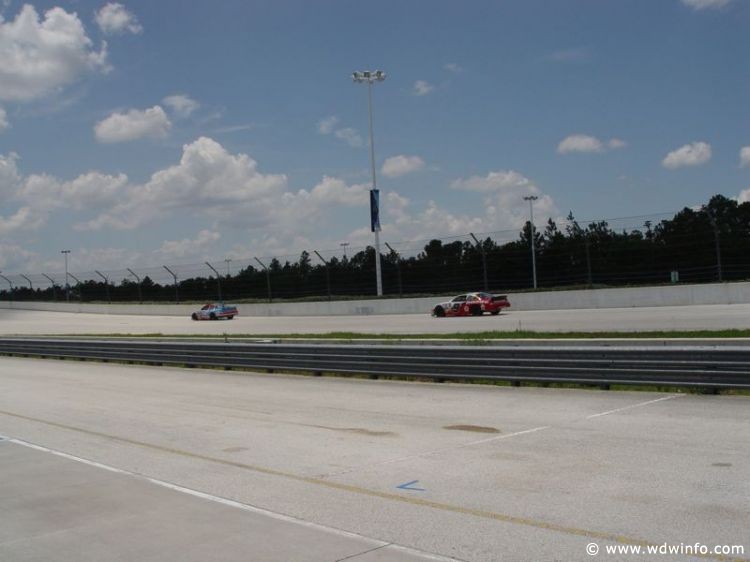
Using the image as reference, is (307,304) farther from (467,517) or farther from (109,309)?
(467,517)

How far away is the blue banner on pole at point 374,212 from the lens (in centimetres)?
4702

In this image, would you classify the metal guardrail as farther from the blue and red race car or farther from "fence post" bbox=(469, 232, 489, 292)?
the blue and red race car

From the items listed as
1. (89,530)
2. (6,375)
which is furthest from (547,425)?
(6,375)

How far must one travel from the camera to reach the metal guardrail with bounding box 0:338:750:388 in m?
11.6

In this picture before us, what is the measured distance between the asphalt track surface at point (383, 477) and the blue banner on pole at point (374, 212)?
3372 cm

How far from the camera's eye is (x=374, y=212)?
156 ft

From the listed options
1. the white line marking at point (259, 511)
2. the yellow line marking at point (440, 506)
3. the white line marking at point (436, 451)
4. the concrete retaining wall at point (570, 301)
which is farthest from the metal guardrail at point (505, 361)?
the concrete retaining wall at point (570, 301)

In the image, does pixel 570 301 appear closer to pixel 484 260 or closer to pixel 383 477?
pixel 484 260

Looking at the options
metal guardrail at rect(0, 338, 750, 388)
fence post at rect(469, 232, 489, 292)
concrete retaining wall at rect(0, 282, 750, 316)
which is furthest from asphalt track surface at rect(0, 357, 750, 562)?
fence post at rect(469, 232, 489, 292)

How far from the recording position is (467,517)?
6.02 meters

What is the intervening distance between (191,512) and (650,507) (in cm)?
399

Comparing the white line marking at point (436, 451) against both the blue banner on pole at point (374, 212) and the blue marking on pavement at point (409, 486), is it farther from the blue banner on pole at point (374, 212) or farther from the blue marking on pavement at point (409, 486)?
the blue banner on pole at point (374, 212)

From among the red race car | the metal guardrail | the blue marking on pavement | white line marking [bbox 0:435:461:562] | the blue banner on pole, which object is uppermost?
the blue banner on pole

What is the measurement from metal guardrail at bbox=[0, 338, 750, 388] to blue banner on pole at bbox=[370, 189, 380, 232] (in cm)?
2583
